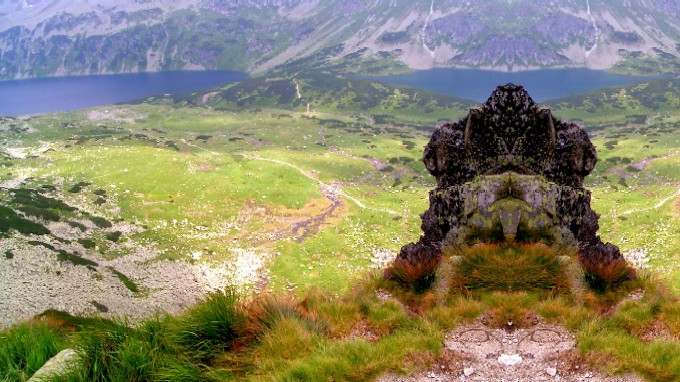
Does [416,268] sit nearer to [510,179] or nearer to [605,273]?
[510,179]

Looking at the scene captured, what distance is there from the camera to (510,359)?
7.07 metres

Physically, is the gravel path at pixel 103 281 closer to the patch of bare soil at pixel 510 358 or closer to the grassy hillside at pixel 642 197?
the patch of bare soil at pixel 510 358

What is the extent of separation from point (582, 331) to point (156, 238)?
252ft

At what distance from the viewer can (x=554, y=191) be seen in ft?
39.1

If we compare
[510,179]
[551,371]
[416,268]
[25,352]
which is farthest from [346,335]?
[25,352]

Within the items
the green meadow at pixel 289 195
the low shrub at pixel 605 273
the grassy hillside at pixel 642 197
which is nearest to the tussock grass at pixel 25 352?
the low shrub at pixel 605 273

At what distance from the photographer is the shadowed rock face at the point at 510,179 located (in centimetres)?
1143

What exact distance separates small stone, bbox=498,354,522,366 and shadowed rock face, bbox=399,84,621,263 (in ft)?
13.2

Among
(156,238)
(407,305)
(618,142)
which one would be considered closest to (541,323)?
(407,305)

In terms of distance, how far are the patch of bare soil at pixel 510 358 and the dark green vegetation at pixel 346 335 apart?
4.8 inches

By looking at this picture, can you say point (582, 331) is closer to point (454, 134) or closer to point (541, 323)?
point (541, 323)

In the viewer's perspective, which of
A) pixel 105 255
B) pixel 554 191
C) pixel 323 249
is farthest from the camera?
pixel 323 249

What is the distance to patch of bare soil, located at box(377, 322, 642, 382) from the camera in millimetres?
6633

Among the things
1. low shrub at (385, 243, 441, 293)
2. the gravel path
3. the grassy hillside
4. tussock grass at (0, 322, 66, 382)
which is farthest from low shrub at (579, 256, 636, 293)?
the grassy hillside
